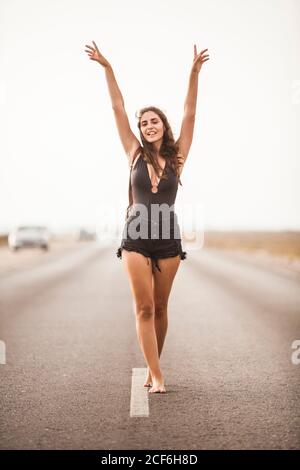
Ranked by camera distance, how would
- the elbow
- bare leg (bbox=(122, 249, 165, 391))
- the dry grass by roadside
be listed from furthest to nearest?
the dry grass by roadside → the elbow → bare leg (bbox=(122, 249, 165, 391))

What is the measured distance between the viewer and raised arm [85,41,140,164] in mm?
4758

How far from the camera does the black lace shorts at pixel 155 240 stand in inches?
181

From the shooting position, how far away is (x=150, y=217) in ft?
15.1

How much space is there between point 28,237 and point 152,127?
114 feet

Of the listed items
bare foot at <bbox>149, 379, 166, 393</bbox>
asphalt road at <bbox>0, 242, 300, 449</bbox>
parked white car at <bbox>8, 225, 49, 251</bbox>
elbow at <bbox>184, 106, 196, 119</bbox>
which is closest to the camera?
asphalt road at <bbox>0, 242, 300, 449</bbox>

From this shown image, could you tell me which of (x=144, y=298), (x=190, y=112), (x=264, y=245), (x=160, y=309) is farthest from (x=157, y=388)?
(x=264, y=245)

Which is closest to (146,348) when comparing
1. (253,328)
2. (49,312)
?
(253,328)

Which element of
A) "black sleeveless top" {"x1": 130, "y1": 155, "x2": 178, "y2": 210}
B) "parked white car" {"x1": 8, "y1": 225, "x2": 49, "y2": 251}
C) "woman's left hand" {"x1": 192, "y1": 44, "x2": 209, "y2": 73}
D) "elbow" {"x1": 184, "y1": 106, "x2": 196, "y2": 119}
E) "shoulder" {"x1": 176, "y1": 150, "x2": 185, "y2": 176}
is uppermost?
"woman's left hand" {"x1": 192, "y1": 44, "x2": 209, "y2": 73}

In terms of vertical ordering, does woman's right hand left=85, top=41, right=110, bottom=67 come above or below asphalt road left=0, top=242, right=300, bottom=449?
above

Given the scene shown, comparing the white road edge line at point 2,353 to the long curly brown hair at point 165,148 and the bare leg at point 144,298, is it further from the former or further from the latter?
the long curly brown hair at point 165,148

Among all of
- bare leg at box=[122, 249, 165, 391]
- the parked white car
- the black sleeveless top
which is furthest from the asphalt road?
the parked white car

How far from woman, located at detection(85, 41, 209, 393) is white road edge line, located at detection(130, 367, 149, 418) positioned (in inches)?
5.6

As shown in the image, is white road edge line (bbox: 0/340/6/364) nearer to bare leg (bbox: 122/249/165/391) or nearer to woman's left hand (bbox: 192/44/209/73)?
bare leg (bbox: 122/249/165/391)
